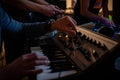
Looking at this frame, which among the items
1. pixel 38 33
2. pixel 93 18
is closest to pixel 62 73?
pixel 38 33

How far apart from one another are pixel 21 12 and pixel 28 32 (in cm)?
63

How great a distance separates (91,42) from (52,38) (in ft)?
1.12

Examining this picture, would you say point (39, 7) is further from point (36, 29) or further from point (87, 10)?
point (87, 10)

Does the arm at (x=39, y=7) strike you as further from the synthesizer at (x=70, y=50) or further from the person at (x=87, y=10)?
the person at (x=87, y=10)

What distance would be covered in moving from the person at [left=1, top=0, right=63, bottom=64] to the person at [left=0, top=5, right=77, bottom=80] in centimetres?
6

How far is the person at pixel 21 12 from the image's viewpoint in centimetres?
128

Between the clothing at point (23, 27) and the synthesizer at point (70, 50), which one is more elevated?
the clothing at point (23, 27)

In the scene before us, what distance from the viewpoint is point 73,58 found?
3.00 ft

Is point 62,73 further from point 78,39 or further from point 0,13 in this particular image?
point 0,13

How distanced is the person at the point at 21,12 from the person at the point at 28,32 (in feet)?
0.19

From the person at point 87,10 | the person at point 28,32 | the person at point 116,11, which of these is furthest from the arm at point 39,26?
the person at point 116,11

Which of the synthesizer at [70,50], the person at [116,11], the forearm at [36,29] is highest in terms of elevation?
the person at [116,11]

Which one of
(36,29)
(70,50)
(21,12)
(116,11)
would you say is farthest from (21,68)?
(116,11)

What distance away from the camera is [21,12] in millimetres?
1922
